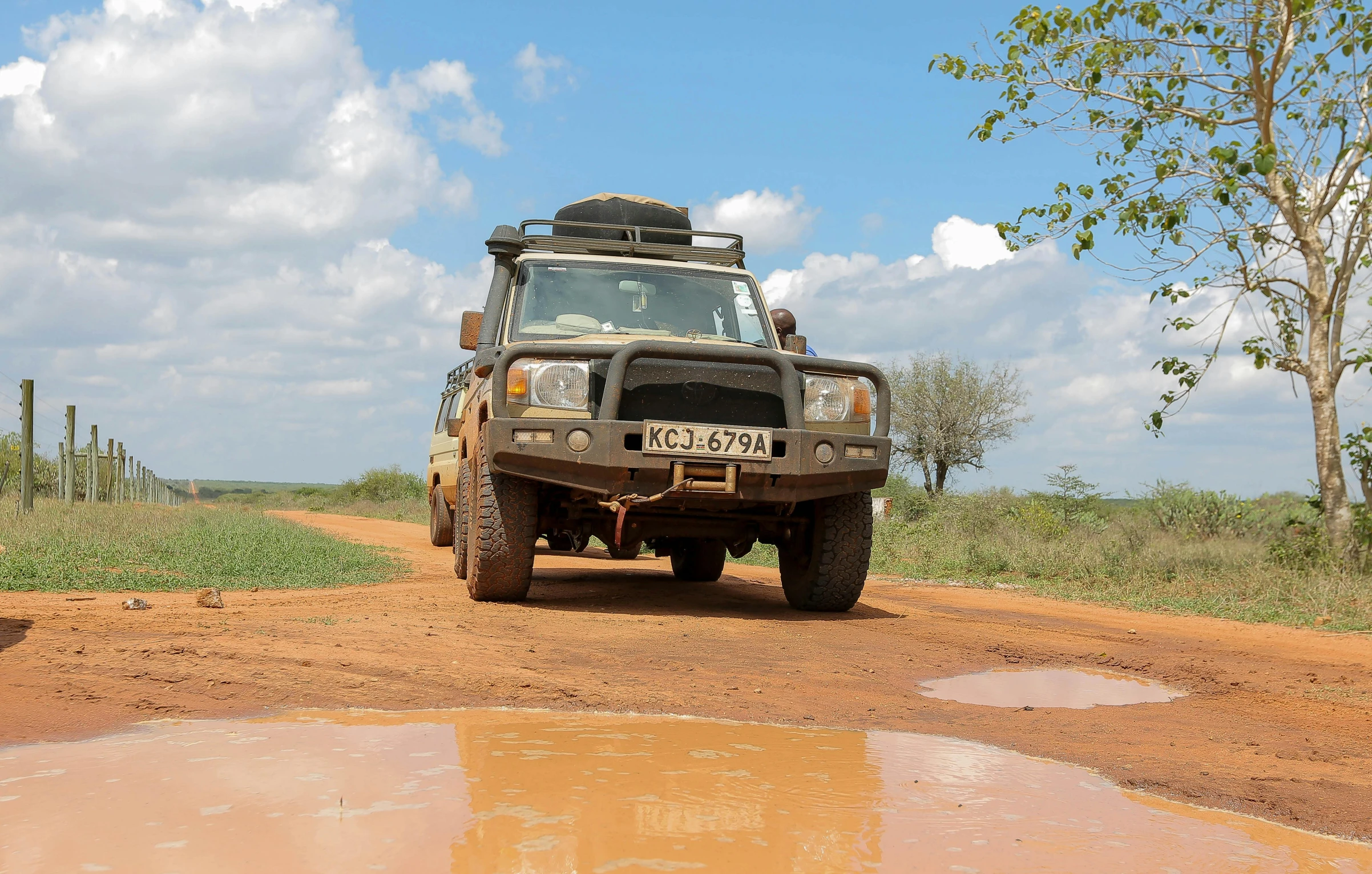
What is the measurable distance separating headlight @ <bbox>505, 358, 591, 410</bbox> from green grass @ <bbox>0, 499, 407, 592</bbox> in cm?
322

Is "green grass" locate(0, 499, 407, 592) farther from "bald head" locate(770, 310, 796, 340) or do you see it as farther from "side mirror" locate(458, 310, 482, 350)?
"bald head" locate(770, 310, 796, 340)

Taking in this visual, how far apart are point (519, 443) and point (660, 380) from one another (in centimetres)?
91

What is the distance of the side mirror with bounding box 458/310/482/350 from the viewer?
25.2ft

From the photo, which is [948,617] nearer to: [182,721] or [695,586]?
[695,586]

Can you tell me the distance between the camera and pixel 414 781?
2893mm

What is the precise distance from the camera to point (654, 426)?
20.7 ft

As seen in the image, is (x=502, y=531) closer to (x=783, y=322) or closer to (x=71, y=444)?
(x=783, y=322)

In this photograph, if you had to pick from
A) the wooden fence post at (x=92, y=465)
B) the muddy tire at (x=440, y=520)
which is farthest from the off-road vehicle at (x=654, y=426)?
the wooden fence post at (x=92, y=465)

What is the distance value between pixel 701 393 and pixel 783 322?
155 centimetres

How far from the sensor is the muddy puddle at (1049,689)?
15.7 ft

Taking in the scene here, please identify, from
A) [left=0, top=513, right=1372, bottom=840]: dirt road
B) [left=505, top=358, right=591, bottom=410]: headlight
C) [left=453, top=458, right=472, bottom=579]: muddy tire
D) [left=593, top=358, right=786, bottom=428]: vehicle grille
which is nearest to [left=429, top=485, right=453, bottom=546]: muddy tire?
[left=453, top=458, right=472, bottom=579]: muddy tire

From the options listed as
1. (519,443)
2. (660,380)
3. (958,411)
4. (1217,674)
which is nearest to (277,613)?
(519,443)

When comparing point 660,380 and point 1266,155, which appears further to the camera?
point 1266,155

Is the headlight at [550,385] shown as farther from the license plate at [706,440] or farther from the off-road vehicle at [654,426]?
the license plate at [706,440]
